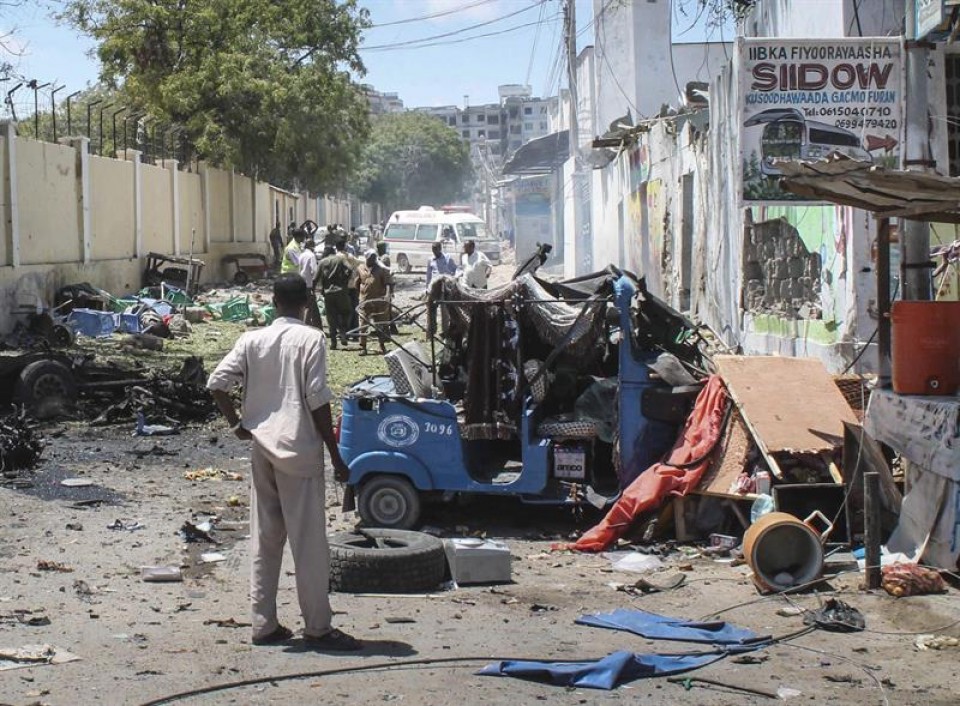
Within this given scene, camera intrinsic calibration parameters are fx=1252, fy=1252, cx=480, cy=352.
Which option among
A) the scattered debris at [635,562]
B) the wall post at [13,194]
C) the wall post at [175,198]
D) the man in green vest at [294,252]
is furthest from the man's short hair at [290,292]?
the wall post at [175,198]

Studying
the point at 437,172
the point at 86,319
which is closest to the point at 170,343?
the point at 86,319

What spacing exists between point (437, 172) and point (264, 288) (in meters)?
74.9

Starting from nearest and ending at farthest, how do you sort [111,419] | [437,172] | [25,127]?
[111,419], [25,127], [437,172]

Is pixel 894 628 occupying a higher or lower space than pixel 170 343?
lower

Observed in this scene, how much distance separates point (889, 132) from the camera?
35.7 ft

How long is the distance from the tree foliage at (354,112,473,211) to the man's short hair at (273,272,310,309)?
9503cm

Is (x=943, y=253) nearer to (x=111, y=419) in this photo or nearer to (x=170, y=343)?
(x=111, y=419)

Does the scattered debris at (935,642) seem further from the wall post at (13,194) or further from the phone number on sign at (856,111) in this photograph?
the wall post at (13,194)

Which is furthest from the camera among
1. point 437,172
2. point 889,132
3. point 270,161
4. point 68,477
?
point 437,172

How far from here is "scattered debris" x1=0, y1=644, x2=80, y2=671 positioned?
17.8ft

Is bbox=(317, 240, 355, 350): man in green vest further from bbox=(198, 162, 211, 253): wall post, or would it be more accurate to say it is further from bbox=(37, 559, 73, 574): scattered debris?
bbox=(198, 162, 211, 253): wall post

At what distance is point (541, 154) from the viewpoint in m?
42.3

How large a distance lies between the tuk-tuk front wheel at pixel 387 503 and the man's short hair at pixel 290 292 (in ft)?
9.19

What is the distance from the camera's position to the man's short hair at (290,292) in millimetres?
5828
